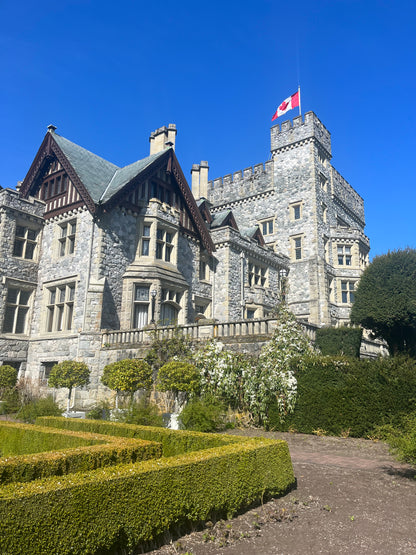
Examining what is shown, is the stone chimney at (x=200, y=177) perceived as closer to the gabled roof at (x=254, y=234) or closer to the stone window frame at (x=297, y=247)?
the gabled roof at (x=254, y=234)

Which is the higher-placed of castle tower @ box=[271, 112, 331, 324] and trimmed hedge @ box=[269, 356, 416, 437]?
castle tower @ box=[271, 112, 331, 324]

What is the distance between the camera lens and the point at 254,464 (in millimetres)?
6699

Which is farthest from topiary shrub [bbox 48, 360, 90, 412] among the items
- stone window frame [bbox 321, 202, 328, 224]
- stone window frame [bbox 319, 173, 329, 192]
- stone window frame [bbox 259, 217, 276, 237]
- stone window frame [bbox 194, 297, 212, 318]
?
stone window frame [bbox 319, 173, 329, 192]

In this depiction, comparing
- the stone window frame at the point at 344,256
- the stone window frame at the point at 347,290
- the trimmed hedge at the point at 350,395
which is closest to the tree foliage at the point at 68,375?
the trimmed hedge at the point at 350,395

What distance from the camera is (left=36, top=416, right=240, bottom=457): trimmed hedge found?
7855 millimetres

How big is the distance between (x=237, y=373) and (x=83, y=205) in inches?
465

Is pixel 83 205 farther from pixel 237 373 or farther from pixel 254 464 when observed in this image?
pixel 254 464

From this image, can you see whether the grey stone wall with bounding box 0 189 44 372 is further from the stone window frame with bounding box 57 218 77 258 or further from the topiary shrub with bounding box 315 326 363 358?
the topiary shrub with bounding box 315 326 363 358

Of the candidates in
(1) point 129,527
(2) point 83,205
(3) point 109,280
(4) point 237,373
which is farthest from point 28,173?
(1) point 129,527

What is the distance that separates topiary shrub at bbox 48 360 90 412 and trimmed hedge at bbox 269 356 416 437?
323 inches

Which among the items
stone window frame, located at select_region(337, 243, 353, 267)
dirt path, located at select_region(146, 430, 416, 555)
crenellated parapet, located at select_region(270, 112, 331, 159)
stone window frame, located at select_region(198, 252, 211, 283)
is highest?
crenellated parapet, located at select_region(270, 112, 331, 159)

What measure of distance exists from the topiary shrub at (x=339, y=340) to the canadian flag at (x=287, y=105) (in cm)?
2279

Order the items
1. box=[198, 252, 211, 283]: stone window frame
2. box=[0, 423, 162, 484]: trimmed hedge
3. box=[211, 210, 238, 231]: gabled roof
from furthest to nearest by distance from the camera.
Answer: box=[211, 210, 238, 231]: gabled roof
box=[198, 252, 211, 283]: stone window frame
box=[0, 423, 162, 484]: trimmed hedge

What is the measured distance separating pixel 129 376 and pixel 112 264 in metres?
7.24
